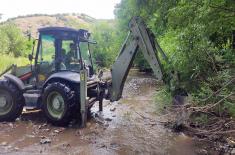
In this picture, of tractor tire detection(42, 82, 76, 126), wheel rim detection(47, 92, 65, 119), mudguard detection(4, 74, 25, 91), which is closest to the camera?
tractor tire detection(42, 82, 76, 126)

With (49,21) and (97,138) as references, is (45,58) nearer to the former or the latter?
(97,138)

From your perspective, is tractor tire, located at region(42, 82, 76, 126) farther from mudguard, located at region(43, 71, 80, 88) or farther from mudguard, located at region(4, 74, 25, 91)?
mudguard, located at region(4, 74, 25, 91)

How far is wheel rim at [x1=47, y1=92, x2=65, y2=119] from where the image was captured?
801 centimetres

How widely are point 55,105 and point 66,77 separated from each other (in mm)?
762

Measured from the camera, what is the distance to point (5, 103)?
853cm

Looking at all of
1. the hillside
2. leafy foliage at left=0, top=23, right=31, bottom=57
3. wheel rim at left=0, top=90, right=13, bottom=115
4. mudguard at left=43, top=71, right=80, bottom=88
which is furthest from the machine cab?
the hillside

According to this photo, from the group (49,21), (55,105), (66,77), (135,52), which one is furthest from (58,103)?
(49,21)

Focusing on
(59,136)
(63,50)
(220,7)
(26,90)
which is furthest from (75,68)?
(220,7)

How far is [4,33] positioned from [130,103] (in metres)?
17.7

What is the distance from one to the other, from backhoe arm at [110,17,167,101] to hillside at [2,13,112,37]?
157 feet

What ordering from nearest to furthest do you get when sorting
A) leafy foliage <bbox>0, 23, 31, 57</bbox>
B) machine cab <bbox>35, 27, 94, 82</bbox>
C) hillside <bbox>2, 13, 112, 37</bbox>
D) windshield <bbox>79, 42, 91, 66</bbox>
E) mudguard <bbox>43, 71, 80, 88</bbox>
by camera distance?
mudguard <bbox>43, 71, 80, 88</bbox> < machine cab <bbox>35, 27, 94, 82</bbox> < windshield <bbox>79, 42, 91, 66</bbox> < leafy foliage <bbox>0, 23, 31, 57</bbox> < hillside <bbox>2, 13, 112, 37</bbox>

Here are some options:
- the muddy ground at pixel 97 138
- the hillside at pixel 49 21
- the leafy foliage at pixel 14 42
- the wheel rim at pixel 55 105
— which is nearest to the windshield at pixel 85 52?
the wheel rim at pixel 55 105

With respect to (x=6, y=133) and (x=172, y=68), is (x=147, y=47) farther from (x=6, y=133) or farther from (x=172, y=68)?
(x=6, y=133)

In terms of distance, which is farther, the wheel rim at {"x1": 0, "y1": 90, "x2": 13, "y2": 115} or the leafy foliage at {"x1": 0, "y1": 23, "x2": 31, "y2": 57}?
the leafy foliage at {"x1": 0, "y1": 23, "x2": 31, "y2": 57}
